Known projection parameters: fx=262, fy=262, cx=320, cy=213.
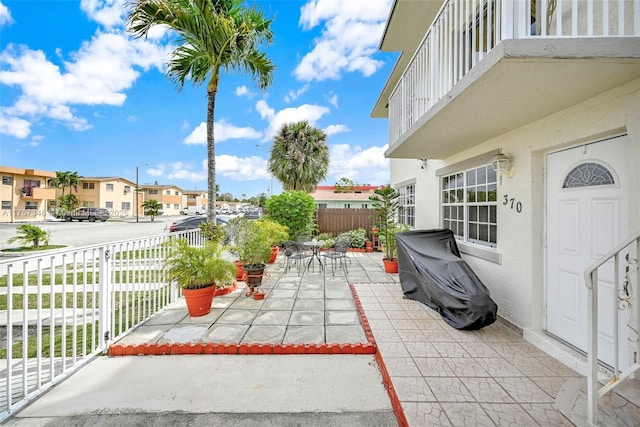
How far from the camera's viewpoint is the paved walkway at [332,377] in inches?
89.0

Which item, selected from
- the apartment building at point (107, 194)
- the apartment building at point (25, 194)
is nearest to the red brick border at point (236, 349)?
the apartment building at point (25, 194)

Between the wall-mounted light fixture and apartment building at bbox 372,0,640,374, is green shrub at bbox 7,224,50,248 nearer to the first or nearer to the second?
apartment building at bbox 372,0,640,374

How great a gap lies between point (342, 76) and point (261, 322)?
12610 millimetres

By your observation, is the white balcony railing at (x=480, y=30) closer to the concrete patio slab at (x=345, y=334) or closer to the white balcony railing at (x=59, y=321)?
the concrete patio slab at (x=345, y=334)

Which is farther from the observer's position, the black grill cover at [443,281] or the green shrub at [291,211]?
the green shrub at [291,211]

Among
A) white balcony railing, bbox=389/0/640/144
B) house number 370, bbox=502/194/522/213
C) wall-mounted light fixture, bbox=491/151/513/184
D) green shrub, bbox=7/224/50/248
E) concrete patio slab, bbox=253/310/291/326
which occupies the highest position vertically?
white balcony railing, bbox=389/0/640/144

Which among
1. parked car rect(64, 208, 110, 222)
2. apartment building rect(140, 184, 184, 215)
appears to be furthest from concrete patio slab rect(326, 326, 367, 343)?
apartment building rect(140, 184, 184, 215)

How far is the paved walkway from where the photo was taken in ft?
7.42

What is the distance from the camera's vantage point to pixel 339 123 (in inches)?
691

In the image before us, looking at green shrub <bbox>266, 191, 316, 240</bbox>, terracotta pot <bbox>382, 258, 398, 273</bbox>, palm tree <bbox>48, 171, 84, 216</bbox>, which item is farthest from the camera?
palm tree <bbox>48, 171, 84, 216</bbox>

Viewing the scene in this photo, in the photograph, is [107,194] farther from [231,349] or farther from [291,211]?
[231,349]

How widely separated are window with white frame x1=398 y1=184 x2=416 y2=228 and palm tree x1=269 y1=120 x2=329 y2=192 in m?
7.87

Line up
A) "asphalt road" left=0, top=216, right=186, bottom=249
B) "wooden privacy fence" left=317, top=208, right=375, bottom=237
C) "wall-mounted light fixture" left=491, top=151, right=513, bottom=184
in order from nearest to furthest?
"wall-mounted light fixture" left=491, top=151, right=513, bottom=184, "wooden privacy fence" left=317, top=208, right=375, bottom=237, "asphalt road" left=0, top=216, right=186, bottom=249

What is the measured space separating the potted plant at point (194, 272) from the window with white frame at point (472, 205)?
4.59 meters
